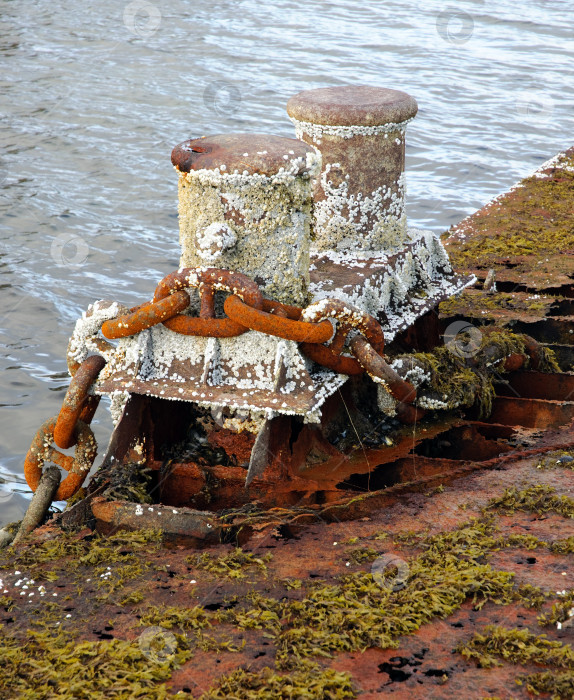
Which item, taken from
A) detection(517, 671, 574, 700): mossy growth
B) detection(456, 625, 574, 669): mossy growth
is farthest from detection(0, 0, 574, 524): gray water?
detection(517, 671, 574, 700): mossy growth

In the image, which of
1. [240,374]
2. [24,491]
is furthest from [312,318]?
[24,491]

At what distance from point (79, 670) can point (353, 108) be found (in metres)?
3.32

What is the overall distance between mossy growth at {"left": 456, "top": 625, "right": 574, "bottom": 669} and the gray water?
4499mm

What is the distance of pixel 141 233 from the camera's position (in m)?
11.7

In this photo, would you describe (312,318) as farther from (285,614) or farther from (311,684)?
(311,684)

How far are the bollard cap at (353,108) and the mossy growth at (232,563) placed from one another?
2569mm

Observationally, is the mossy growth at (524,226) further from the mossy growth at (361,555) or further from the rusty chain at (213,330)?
the mossy growth at (361,555)

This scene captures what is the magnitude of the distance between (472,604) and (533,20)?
20.6 m

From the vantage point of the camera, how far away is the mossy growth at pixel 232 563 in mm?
3193

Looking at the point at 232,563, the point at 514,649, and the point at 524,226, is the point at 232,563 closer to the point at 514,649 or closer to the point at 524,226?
the point at 514,649

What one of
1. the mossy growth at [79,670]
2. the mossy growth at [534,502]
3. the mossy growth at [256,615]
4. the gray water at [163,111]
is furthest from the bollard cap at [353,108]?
the gray water at [163,111]

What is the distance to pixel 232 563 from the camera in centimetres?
326

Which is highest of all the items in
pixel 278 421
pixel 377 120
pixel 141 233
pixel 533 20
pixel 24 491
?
pixel 533 20

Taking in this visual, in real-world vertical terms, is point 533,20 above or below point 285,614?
above
